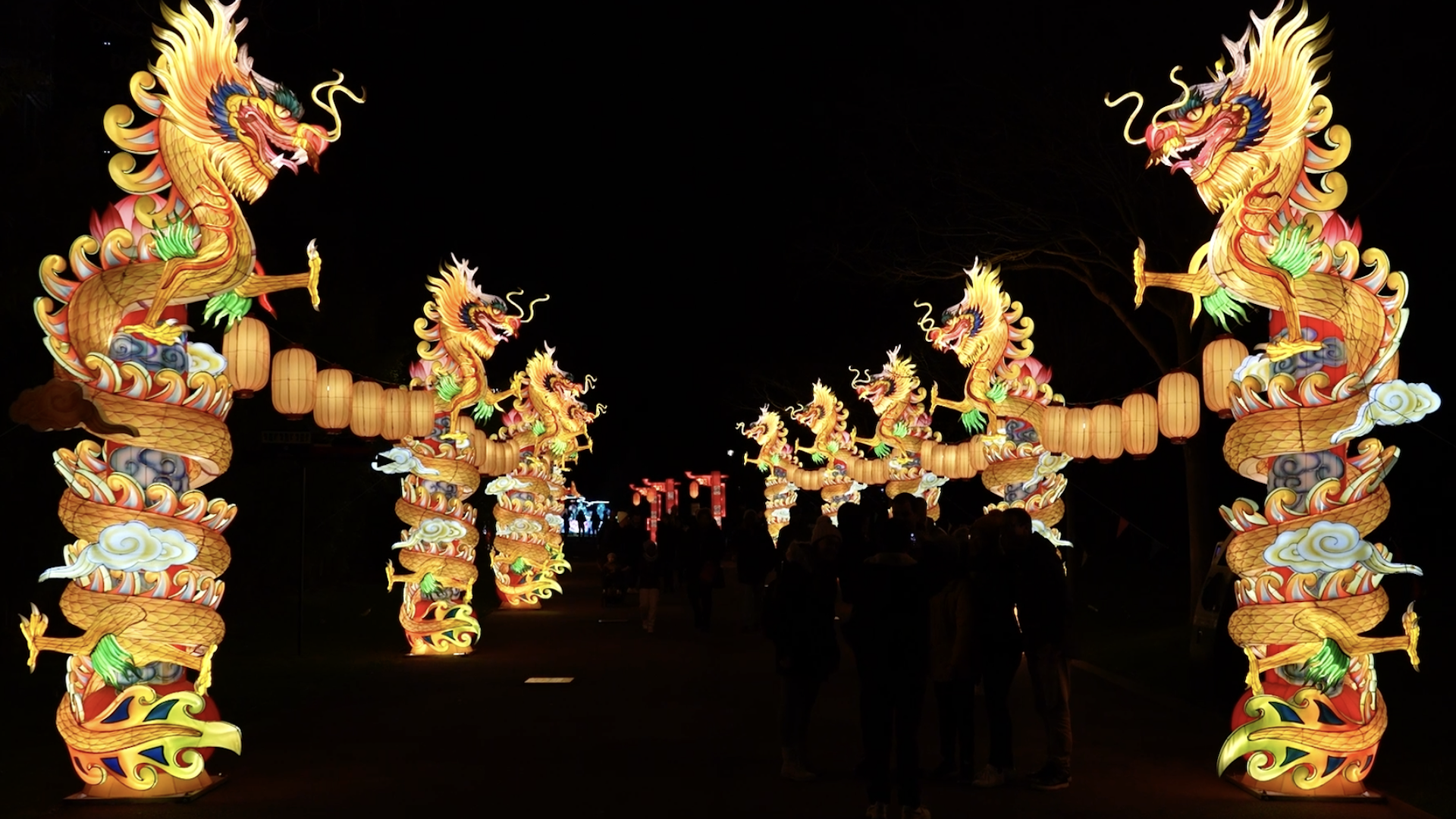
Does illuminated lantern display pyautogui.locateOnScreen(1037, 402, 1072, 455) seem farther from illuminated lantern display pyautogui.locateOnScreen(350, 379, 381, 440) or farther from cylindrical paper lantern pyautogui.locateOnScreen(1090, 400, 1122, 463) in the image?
illuminated lantern display pyautogui.locateOnScreen(350, 379, 381, 440)

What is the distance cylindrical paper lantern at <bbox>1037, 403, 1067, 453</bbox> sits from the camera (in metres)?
17.1

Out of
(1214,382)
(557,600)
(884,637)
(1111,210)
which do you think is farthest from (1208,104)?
(557,600)

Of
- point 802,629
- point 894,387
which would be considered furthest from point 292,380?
point 894,387

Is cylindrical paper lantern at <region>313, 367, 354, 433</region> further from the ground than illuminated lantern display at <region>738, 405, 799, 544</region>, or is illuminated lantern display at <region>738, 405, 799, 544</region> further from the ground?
illuminated lantern display at <region>738, 405, 799, 544</region>

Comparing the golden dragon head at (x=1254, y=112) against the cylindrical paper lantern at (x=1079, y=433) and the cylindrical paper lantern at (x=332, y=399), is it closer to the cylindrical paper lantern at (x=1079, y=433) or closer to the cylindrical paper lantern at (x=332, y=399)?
the cylindrical paper lantern at (x=1079, y=433)

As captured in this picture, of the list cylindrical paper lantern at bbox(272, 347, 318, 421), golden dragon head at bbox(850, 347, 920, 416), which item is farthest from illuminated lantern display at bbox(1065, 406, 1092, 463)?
golden dragon head at bbox(850, 347, 920, 416)

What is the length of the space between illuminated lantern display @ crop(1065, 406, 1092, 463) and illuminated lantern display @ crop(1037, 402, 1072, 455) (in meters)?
0.08

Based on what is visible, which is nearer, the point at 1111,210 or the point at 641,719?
the point at 641,719

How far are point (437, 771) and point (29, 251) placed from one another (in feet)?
35.8

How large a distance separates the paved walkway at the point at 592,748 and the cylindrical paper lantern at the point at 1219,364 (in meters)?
2.76

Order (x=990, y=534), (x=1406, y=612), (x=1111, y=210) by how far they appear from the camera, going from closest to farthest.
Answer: (x=1406, y=612) < (x=990, y=534) < (x=1111, y=210)

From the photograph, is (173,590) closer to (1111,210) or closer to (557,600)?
(1111,210)

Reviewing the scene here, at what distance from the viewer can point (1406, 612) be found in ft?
30.3

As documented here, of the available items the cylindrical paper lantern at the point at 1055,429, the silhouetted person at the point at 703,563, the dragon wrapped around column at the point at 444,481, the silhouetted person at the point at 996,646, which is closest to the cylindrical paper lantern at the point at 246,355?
the silhouetted person at the point at 996,646
